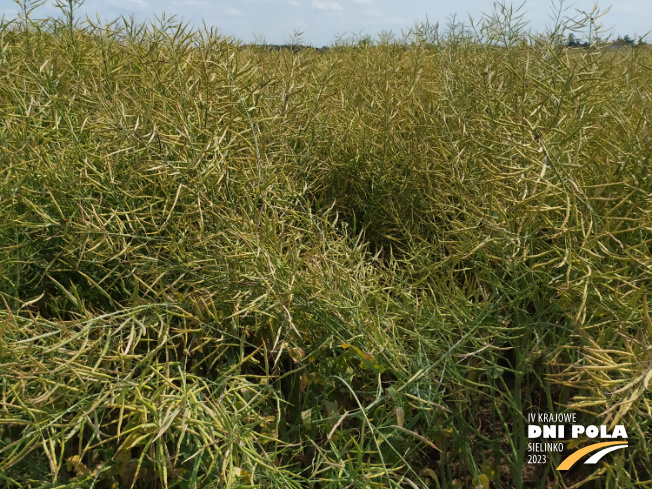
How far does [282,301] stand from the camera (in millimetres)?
1257

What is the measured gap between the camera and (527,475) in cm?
152

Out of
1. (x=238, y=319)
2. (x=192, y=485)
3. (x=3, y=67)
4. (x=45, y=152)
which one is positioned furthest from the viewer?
(x=3, y=67)

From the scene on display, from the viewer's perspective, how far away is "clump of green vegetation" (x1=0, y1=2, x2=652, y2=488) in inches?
42.6

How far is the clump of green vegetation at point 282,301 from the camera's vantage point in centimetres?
108

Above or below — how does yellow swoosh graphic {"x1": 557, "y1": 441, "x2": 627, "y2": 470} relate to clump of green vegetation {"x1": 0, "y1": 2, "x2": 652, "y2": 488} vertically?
below

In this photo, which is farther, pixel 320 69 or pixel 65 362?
pixel 320 69

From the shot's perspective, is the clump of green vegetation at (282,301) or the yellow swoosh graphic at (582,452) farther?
the yellow swoosh graphic at (582,452)

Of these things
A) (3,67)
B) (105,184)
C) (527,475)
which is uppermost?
(3,67)

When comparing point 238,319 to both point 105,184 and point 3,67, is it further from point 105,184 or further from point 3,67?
point 3,67

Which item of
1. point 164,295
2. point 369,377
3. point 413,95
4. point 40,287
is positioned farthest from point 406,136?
point 40,287

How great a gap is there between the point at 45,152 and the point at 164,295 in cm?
53

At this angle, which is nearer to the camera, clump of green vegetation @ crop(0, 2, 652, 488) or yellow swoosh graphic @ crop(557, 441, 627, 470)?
clump of green vegetation @ crop(0, 2, 652, 488)

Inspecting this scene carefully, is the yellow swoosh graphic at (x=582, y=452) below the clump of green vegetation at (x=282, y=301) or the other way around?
below

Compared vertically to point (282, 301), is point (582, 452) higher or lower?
lower
